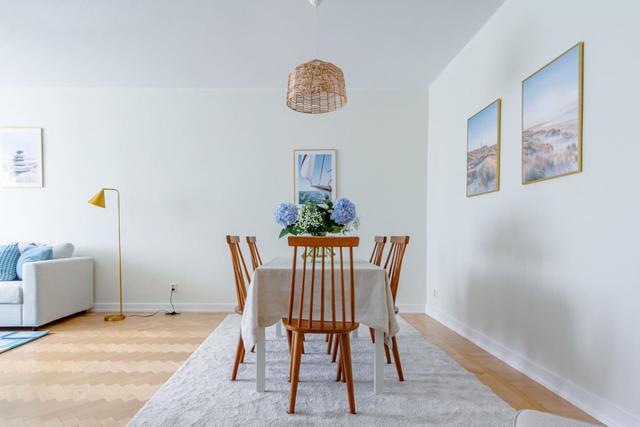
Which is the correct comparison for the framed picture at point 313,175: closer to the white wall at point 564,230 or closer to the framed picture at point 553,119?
the white wall at point 564,230

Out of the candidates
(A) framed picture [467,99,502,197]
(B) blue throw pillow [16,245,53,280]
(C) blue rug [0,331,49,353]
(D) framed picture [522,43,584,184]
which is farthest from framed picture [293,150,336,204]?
(C) blue rug [0,331,49,353]

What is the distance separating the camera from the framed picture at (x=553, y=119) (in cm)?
205

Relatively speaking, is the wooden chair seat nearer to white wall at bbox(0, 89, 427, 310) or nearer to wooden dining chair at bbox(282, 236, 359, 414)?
wooden dining chair at bbox(282, 236, 359, 414)

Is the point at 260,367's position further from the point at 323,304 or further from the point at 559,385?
the point at 559,385

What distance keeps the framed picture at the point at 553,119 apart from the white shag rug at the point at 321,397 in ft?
4.48

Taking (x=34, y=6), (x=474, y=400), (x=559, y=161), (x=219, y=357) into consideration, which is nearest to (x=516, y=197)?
(x=559, y=161)

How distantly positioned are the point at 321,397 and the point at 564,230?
1.65m

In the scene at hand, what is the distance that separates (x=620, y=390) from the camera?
1.77m

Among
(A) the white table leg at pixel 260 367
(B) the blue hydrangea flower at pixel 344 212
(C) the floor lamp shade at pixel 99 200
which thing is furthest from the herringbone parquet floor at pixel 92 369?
(B) the blue hydrangea flower at pixel 344 212

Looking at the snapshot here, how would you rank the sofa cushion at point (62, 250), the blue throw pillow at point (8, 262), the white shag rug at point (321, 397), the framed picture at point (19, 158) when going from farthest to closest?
1. the framed picture at point (19, 158)
2. the sofa cushion at point (62, 250)
3. the blue throw pillow at point (8, 262)
4. the white shag rug at point (321, 397)

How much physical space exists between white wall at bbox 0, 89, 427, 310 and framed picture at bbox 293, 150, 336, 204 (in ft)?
0.28

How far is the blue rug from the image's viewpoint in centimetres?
309

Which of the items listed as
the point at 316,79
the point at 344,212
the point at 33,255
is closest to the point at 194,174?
the point at 33,255

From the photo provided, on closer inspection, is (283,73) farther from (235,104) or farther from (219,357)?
(219,357)
